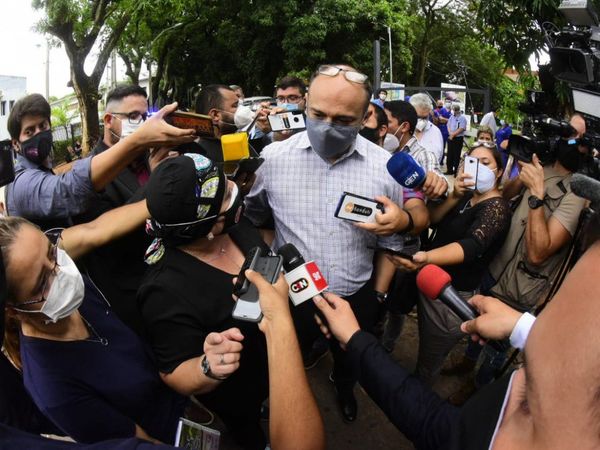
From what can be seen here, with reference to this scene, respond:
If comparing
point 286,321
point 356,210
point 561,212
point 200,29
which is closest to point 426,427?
point 286,321

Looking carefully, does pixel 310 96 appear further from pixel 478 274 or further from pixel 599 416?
pixel 599 416

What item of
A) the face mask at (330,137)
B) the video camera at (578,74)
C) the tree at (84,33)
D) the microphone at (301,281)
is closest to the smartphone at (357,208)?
the face mask at (330,137)

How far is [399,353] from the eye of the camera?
11.5 feet

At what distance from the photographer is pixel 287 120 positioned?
3.04 meters

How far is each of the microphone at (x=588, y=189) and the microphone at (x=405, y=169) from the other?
4.58 ft

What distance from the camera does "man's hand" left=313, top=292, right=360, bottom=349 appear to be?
4.83 ft

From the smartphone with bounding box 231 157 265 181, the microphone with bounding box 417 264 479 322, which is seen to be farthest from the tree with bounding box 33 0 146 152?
the microphone with bounding box 417 264 479 322

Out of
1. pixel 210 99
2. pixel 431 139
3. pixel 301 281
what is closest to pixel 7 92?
pixel 431 139

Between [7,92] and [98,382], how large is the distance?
32.9 m

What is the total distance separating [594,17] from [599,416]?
2.17 m

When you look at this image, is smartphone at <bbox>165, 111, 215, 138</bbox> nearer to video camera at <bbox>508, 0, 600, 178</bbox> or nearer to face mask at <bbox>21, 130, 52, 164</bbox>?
face mask at <bbox>21, 130, 52, 164</bbox>

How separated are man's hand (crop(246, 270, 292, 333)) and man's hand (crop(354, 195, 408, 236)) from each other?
765 millimetres

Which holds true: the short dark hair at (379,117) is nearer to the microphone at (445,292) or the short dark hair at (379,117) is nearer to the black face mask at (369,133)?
the black face mask at (369,133)

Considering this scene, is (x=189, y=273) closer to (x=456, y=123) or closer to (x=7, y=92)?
(x=456, y=123)
